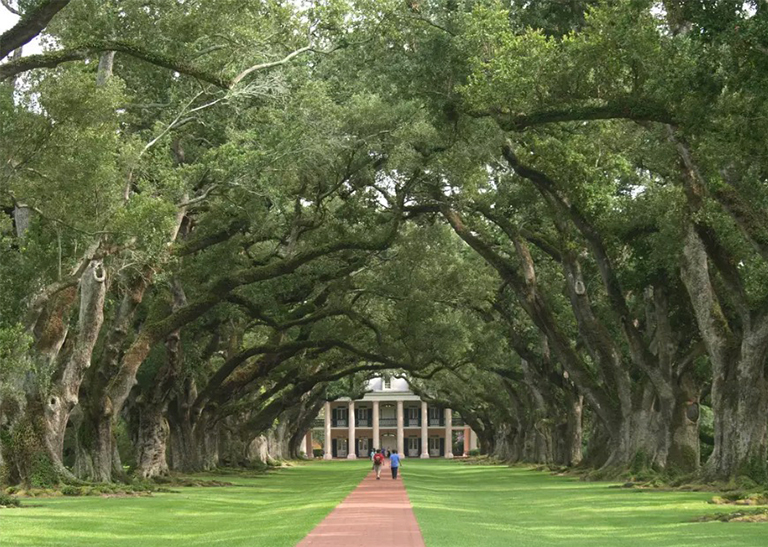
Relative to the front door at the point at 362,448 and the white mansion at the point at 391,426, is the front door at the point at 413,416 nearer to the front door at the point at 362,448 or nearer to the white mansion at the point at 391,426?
the white mansion at the point at 391,426

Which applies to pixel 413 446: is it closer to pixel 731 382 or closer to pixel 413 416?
pixel 413 416

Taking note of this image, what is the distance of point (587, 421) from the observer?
70750 mm

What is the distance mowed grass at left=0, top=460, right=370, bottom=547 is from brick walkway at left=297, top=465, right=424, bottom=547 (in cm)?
34

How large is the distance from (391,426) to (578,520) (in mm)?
120269

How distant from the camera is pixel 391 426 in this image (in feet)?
462

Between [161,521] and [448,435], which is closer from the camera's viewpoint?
[161,521]

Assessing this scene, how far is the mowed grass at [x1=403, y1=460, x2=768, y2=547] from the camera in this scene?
1622cm

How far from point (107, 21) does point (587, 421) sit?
51.1 metres

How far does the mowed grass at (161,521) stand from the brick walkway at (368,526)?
34cm

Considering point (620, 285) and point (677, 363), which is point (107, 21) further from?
point (677, 363)

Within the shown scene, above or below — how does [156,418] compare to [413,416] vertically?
below

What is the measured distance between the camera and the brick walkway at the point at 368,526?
49.7ft

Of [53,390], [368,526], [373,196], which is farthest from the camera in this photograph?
[373,196]

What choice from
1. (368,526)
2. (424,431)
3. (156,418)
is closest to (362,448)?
(424,431)
